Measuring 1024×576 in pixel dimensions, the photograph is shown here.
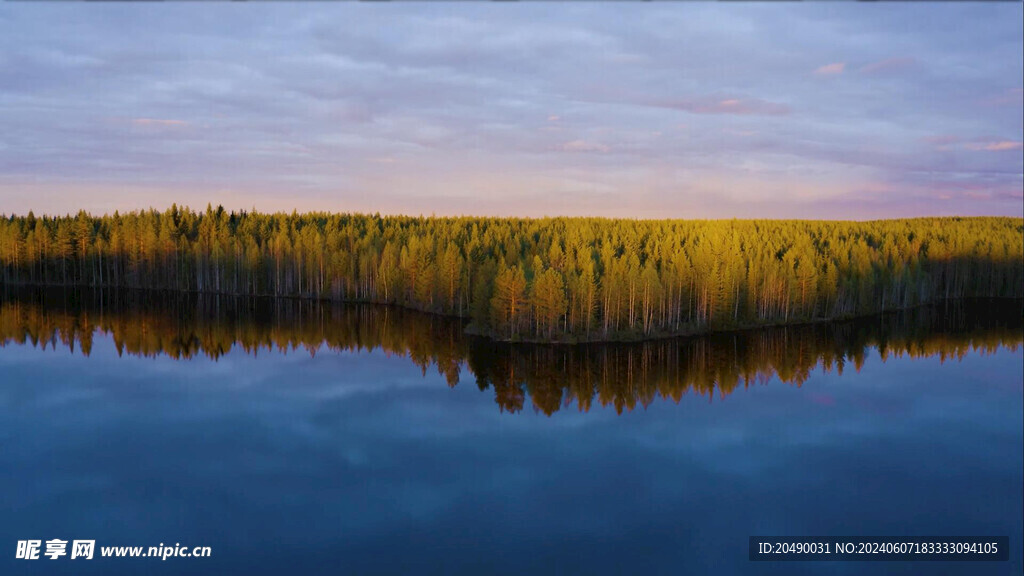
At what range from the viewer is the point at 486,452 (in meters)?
60.9

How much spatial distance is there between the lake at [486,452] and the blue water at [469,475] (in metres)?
0.23

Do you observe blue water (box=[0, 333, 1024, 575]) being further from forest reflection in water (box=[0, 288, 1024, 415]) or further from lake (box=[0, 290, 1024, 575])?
forest reflection in water (box=[0, 288, 1024, 415])

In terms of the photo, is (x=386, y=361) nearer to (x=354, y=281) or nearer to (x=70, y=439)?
(x=70, y=439)

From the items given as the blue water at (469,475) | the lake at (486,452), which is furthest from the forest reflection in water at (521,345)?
the blue water at (469,475)

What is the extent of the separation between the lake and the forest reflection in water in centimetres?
71

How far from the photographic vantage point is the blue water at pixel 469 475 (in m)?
43.7

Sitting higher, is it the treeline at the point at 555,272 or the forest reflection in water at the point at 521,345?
the treeline at the point at 555,272

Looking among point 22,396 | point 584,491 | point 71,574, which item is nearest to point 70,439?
point 22,396

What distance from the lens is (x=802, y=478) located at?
186ft

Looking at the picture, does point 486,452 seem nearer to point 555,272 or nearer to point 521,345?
point 521,345

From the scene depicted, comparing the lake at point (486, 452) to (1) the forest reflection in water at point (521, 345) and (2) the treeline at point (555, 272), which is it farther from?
(2) the treeline at point (555, 272)

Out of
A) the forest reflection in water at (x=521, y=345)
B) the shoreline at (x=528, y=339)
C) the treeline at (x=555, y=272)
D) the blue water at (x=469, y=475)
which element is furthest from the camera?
the treeline at (x=555, y=272)

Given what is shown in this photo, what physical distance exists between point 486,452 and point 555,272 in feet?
159

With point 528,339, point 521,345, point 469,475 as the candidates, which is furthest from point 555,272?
point 469,475
